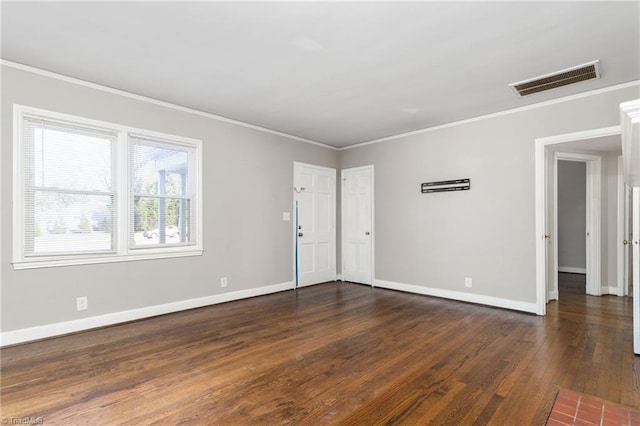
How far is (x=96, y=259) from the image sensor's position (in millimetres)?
3611

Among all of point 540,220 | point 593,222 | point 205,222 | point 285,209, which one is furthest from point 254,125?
point 593,222

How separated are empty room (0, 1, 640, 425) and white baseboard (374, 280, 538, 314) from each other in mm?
38

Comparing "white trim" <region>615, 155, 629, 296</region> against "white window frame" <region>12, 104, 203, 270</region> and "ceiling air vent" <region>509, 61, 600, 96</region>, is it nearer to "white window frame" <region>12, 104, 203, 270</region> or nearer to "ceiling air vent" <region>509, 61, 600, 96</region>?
"ceiling air vent" <region>509, 61, 600, 96</region>

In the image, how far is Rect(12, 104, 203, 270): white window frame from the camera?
314 centimetres

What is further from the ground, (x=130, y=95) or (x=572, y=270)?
(x=130, y=95)

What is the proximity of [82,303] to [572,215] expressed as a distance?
348 inches

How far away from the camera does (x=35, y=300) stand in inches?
127

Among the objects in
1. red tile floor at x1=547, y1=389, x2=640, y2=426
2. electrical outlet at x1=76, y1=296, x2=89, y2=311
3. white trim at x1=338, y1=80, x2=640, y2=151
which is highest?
white trim at x1=338, y1=80, x2=640, y2=151

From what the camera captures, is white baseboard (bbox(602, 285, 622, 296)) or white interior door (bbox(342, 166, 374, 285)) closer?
white baseboard (bbox(602, 285, 622, 296))

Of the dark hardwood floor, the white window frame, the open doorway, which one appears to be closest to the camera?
the dark hardwood floor

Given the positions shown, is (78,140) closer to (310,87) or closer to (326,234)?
(310,87)

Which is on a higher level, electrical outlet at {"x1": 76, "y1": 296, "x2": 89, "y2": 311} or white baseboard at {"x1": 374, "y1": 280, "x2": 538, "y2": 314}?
electrical outlet at {"x1": 76, "y1": 296, "x2": 89, "y2": 311}

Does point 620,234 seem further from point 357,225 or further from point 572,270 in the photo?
point 357,225

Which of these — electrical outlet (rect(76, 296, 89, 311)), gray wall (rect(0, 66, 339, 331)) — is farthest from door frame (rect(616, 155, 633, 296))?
electrical outlet (rect(76, 296, 89, 311))
